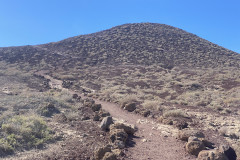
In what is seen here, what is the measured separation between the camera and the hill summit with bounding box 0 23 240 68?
39.0 m

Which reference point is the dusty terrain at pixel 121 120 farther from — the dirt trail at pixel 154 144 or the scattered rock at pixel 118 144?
the scattered rock at pixel 118 144

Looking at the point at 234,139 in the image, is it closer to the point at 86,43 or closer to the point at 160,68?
the point at 160,68

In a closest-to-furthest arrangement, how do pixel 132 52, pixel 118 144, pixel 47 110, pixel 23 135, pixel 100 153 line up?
pixel 100 153 < pixel 118 144 < pixel 23 135 < pixel 47 110 < pixel 132 52

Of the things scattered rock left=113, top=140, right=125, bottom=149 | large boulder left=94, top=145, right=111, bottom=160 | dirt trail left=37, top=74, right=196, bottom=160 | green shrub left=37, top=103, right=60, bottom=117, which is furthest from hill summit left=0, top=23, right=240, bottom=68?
large boulder left=94, top=145, right=111, bottom=160

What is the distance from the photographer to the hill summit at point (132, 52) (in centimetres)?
3897

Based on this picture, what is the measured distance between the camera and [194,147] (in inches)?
225

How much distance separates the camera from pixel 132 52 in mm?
45531

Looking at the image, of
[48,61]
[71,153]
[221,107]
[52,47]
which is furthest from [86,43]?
[71,153]

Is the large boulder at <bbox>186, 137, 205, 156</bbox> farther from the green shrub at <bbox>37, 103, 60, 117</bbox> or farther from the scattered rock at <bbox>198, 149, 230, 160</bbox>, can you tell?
the green shrub at <bbox>37, 103, 60, 117</bbox>

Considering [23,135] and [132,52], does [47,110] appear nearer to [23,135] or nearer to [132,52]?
[23,135]

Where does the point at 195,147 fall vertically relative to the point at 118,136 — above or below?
above

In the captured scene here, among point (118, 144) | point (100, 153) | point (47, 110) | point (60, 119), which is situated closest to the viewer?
point (100, 153)

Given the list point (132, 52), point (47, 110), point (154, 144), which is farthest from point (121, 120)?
point (132, 52)

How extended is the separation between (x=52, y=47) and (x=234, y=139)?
55342 millimetres
